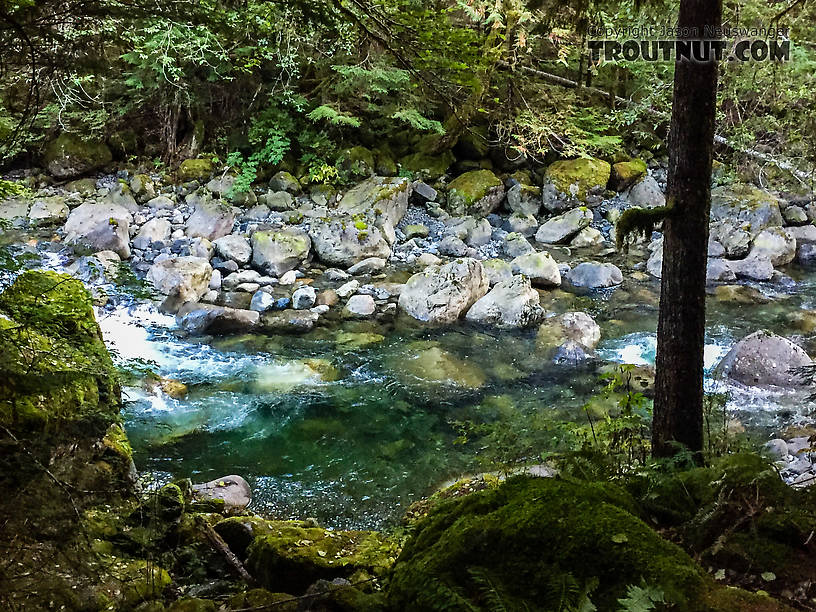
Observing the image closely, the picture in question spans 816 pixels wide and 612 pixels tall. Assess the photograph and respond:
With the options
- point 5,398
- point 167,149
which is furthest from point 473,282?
point 167,149

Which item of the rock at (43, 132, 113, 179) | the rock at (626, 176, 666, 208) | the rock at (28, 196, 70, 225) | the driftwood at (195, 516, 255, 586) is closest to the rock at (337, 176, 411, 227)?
the rock at (626, 176, 666, 208)

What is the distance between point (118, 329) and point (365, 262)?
15.5 ft

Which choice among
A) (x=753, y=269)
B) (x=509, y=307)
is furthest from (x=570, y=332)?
(x=753, y=269)

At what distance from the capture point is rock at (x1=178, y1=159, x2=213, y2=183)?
51.6 ft

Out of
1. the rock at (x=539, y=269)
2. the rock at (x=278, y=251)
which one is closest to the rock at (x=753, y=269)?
the rock at (x=539, y=269)

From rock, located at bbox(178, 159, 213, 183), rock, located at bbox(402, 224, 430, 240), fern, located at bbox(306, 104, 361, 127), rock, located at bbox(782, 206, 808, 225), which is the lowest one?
rock, located at bbox(402, 224, 430, 240)

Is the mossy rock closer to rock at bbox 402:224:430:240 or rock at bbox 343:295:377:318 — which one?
rock at bbox 343:295:377:318

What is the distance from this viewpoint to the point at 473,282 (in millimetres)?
10219

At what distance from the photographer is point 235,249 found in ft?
39.0

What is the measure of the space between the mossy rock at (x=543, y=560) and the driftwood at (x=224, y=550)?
1584mm

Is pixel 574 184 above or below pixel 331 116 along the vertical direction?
below

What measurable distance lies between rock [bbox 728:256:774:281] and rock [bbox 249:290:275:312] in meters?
8.84

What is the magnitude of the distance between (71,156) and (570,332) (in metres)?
13.5

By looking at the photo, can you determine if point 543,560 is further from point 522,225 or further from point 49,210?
point 49,210
